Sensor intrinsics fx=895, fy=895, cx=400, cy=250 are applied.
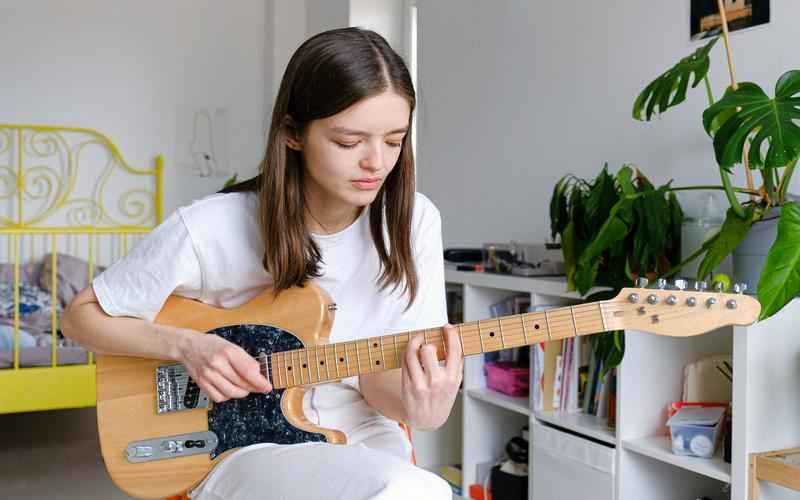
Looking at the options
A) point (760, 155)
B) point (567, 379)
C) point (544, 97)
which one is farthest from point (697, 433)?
point (544, 97)

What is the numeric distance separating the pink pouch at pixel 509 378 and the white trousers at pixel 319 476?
39.2 inches

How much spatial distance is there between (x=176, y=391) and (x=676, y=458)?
0.94m

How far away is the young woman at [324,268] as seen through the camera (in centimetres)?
114

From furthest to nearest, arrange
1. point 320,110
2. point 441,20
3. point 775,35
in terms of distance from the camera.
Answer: point 441,20 < point 775,35 < point 320,110

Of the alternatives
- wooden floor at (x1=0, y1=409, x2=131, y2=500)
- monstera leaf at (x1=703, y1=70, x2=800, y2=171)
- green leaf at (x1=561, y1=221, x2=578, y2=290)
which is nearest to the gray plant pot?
monstera leaf at (x1=703, y1=70, x2=800, y2=171)

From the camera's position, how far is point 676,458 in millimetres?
1675

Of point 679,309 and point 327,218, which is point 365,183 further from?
point 679,309

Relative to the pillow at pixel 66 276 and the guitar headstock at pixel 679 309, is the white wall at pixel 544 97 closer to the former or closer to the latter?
the guitar headstock at pixel 679 309

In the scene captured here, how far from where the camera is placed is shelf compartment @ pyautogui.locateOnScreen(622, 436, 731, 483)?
1.60 meters

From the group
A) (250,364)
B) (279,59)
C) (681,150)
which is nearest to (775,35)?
(681,150)

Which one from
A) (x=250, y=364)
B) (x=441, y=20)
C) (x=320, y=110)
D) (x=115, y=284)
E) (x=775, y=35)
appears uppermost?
(x=441, y=20)

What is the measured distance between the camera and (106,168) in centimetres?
418

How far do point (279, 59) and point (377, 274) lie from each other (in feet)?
10.8

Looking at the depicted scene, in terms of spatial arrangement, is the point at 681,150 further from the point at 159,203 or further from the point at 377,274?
the point at 159,203
